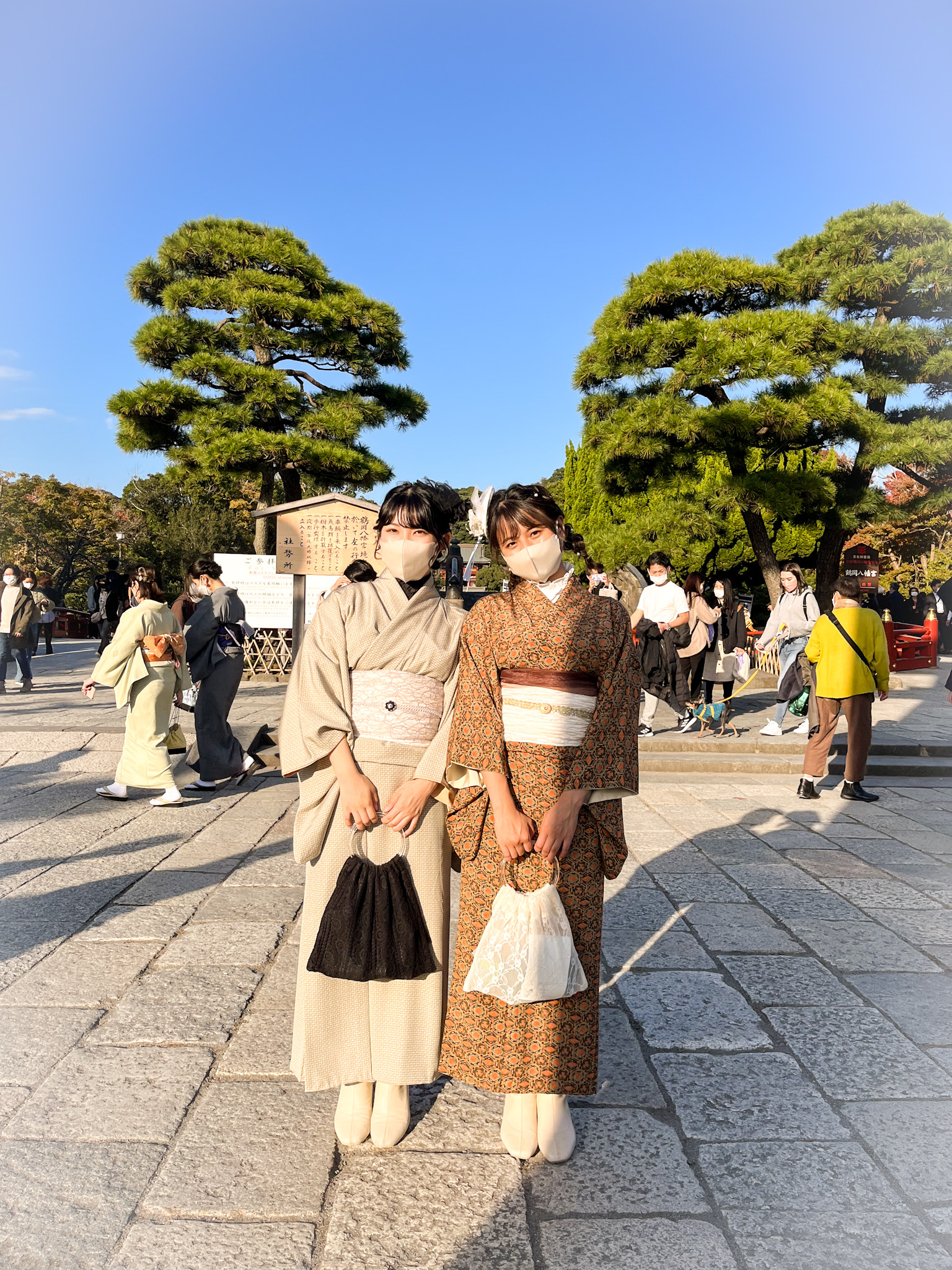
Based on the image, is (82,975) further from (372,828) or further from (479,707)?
(479,707)

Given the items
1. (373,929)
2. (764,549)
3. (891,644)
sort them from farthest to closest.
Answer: (764,549) → (891,644) → (373,929)

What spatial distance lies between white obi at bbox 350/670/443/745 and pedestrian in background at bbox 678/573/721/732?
6.29 metres

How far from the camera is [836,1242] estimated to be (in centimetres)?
182

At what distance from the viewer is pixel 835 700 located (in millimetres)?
6191

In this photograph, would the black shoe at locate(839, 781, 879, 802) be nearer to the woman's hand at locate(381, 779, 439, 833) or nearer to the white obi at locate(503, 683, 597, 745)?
the white obi at locate(503, 683, 597, 745)

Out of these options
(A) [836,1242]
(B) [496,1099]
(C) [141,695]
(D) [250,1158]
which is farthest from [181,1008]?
(C) [141,695]

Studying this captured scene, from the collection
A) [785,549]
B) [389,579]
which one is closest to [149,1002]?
[389,579]

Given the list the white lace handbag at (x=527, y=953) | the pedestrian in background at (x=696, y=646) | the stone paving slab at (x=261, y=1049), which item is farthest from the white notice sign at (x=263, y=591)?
the white lace handbag at (x=527, y=953)

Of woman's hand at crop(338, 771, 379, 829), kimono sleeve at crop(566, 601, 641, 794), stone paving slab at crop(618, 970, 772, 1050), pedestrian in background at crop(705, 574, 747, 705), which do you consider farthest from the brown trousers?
woman's hand at crop(338, 771, 379, 829)

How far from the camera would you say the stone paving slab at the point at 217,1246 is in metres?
1.73

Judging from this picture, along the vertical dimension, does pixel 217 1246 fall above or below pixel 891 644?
below

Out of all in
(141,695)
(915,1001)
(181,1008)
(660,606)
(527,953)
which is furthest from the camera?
(660,606)

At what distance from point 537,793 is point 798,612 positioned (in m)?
6.63

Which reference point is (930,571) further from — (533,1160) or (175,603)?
(533,1160)
